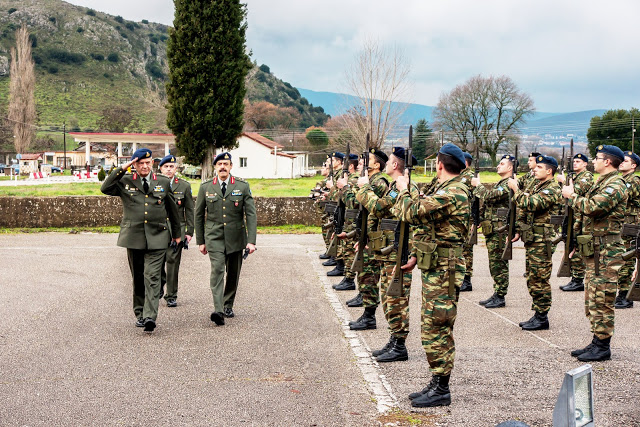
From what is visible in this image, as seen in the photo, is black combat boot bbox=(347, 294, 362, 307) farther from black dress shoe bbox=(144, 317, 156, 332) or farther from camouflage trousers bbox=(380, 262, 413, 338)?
black dress shoe bbox=(144, 317, 156, 332)

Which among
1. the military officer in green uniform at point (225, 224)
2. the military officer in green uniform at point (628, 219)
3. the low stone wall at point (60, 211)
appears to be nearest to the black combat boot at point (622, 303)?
the military officer in green uniform at point (628, 219)

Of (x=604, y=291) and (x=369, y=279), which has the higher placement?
(x=604, y=291)

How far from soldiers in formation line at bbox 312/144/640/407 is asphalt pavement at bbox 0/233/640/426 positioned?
31 cm

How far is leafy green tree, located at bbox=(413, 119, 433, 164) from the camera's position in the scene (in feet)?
229

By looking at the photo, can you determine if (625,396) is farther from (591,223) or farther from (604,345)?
(591,223)

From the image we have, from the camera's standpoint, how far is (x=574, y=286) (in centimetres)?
1048

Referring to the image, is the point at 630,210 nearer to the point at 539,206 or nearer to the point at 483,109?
the point at 539,206

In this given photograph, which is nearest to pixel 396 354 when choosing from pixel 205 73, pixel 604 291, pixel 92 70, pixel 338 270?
pixel 604 291

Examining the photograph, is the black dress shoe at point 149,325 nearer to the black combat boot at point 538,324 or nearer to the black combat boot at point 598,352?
the black combat boot at point 538,324

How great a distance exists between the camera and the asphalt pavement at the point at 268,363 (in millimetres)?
4803

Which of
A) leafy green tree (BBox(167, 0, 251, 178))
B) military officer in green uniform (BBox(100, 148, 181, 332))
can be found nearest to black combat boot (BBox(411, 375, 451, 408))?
military officer in green uniform (BBox(100, 148, 181, 332))

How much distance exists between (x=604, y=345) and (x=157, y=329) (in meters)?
4.76

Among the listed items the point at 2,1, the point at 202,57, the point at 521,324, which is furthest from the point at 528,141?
the point at 2,1

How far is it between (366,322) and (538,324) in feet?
6.60
